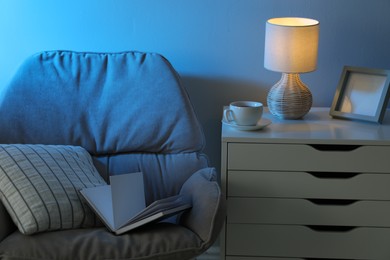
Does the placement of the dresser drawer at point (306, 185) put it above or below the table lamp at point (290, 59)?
below

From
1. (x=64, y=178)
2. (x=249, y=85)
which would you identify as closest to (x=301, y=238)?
(x=249, y=85)

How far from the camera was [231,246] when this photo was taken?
2.09 m

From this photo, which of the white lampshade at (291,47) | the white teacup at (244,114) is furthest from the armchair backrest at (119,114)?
the white lampshade at (291,47)

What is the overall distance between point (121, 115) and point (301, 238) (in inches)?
28.9

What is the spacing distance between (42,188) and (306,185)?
2.74 ft

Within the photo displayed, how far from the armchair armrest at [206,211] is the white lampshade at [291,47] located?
1.59 feet

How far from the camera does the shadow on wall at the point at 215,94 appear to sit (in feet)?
7.88

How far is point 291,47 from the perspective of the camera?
206 cm

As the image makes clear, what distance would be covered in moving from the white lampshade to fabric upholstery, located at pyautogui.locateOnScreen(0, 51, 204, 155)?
1.11 feet

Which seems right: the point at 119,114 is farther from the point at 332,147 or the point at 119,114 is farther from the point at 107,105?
the point at 332,147

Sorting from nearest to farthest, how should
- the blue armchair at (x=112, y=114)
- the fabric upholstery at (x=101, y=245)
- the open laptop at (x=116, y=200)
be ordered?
the fabric upholstery at (x=101, y=245), the open laptop at (x=116, y=200), the blue armchair at (x=112, y=114)

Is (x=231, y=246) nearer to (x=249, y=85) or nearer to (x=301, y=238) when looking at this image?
(x=301, y=238)

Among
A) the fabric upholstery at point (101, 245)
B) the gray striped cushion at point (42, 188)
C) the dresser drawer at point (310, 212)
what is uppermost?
the gray striped cushion at point (42, 188)

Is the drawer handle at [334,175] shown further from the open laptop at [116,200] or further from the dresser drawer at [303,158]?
the open laptop at [116,200]
